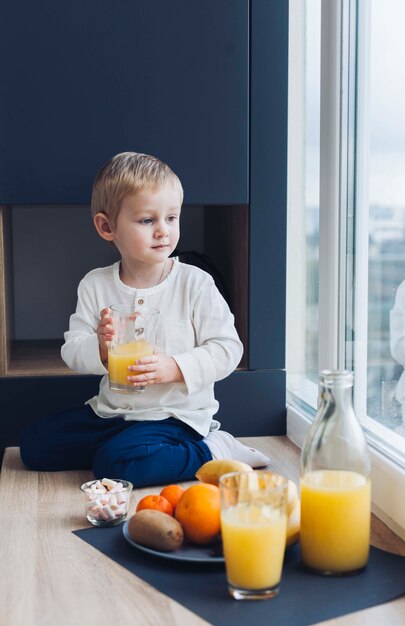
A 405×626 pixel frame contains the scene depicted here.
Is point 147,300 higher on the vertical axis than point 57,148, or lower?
lower

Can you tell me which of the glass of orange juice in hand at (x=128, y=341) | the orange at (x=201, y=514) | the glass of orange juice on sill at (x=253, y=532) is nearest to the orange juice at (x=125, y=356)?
the glass of orange juice in hand at (x=128, y=341)

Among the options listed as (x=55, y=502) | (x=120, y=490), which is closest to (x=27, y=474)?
(x=55, y=502)

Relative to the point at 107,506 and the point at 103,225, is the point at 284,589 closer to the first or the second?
the point at 107,506

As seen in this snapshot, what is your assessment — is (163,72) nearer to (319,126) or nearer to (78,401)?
(319,126)

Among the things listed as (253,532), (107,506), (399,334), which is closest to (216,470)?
(107,506)

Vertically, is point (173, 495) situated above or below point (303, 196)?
below

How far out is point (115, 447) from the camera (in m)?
1.63

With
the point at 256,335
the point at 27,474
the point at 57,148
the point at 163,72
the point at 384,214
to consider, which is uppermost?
the point at 163,72

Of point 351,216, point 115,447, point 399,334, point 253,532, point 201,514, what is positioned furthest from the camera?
point 351,216

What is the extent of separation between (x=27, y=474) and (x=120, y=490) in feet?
1.34

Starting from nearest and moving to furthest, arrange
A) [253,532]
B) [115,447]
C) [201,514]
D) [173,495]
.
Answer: [253,532] → [201,514] → [173,495] → [115,447]

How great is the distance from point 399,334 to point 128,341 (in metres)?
0.47

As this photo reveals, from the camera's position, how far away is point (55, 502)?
1.54 metres

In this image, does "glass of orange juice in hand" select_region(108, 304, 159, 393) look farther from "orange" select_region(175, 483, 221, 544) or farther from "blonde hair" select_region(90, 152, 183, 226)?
"orange" select_region(175, 483, 221, 544)
